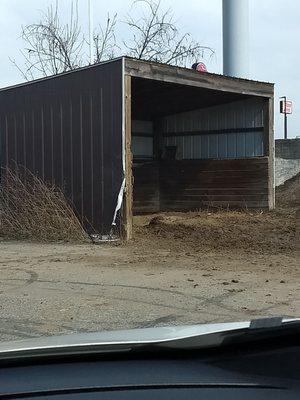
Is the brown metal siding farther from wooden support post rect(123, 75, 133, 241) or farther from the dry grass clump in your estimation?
the dry grass clump

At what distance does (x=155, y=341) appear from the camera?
7.05 feet

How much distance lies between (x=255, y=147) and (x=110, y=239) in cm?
716

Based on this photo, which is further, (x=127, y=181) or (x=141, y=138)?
(x=141, y=138)

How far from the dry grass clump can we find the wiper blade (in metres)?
11.4

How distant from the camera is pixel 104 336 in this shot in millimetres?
2545

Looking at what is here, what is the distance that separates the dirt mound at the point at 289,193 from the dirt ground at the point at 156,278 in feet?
13.8

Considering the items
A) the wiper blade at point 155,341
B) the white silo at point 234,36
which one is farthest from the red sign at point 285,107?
the wiper blade at point 155,341

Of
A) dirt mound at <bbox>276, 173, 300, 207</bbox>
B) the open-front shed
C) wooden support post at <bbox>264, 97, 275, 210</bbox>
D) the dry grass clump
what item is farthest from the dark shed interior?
the dry grass clump

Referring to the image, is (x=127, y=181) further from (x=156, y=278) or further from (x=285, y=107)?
(x=285, y=107)

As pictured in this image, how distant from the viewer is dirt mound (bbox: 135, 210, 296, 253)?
40.9 ft

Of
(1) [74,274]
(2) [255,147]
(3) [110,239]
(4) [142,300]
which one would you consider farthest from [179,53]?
(4) [142,300]

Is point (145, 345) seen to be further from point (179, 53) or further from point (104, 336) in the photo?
point (179, 53)

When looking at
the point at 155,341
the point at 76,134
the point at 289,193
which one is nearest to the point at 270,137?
the point at 289,193

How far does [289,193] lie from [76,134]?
948 centimetres
